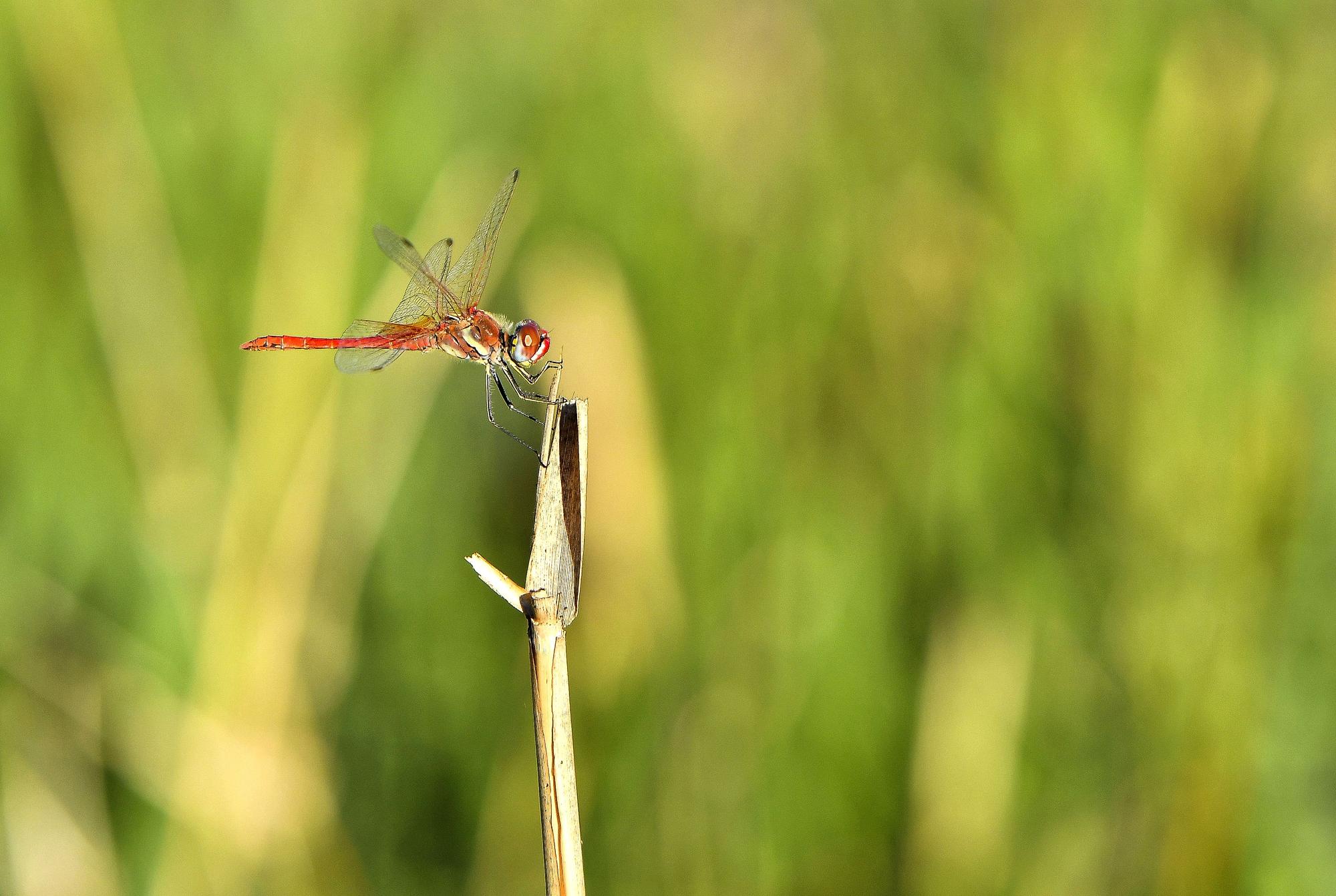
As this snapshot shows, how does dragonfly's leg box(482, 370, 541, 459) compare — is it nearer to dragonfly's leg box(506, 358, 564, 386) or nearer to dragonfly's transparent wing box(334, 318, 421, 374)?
dragonfly's leg box(506, 358, 564, 386)

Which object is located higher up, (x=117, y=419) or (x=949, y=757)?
(x=117, y=419)

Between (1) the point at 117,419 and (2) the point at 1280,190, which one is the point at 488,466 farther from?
(2) the point at 1280,190

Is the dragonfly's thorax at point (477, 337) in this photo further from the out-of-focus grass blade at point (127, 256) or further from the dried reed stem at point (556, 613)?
the dried reed stem at point (556, 613)

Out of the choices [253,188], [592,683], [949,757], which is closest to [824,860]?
[949,757]

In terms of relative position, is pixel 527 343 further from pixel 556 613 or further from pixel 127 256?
pixel 556 613

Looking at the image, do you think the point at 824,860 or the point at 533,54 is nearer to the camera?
the point at 824,860

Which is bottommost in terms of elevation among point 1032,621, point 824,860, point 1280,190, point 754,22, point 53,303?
point 824,860

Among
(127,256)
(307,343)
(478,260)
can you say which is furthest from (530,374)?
(127,256)
